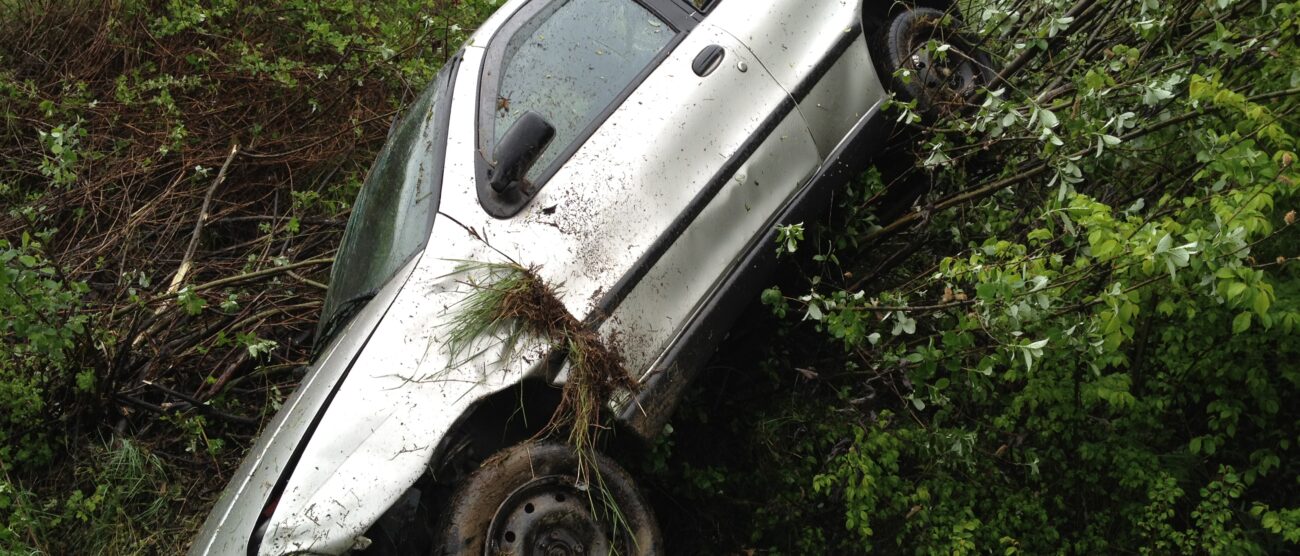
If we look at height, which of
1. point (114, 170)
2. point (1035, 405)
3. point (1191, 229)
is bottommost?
point (1035, 405)

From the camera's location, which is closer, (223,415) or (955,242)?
(955,242)

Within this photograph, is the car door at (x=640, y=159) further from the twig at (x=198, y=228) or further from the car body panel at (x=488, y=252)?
the twig at (x=198, y=228)

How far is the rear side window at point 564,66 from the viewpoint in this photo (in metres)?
3.61

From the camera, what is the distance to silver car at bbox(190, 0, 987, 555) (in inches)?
120

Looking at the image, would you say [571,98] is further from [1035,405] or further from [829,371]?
[1035,405]

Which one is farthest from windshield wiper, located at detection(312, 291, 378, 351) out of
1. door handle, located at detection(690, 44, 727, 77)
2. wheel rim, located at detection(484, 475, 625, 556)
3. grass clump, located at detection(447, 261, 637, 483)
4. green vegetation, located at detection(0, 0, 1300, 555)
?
door handle, located at detection(690, 44, 727, 77)

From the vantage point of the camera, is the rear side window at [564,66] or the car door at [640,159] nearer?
the car door at [640,159]

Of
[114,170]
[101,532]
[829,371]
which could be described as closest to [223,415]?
[101,532]

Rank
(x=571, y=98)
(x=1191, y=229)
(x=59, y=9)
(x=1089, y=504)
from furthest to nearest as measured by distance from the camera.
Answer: (x=59, y=9), (x=1089, y=504), (x=571, y=98), (x=1191, y=229)

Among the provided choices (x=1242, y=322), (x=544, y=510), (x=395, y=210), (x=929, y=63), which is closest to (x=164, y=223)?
(x=395, y=210)

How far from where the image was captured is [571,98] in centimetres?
370

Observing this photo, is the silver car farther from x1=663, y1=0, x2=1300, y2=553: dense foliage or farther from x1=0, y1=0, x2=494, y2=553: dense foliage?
x1=0, y1=0, x2=494, y2=553: dense foliage

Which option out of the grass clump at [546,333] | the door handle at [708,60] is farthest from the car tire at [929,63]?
the grass clump at [546,333]

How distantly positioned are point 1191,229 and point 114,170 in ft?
19.0
